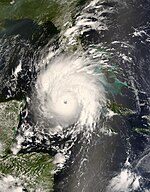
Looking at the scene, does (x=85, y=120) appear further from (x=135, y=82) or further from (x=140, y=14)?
(x=140, y=14)

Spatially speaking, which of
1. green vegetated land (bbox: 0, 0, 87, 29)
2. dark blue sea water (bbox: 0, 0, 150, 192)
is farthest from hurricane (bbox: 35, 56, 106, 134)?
green vegetated land (bbox: 0, 0, 87, 29)

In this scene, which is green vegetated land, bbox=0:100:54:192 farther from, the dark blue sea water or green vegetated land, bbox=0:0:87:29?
green vegetated land, bbox=0:0:87:29

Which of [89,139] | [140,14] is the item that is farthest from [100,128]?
[140,14]

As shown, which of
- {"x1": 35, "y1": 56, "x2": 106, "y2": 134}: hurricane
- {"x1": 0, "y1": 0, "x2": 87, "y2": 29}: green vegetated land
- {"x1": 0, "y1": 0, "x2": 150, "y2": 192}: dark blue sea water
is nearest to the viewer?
{"x1": 0, "y1": 0, "x2": 150, "y2": 192}: dark blue sea water

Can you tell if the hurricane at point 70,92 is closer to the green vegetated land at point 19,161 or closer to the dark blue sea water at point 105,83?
the dark blue sea water at point 105,83

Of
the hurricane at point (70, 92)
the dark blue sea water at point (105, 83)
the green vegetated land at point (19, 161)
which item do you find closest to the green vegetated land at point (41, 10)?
the dark blue sea water at point (105, 83)

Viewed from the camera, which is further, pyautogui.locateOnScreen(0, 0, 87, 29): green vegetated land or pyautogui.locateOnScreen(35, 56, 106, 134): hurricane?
pyautogui.locateOnScreen(0, 0, 87, 29): green vegetated land
